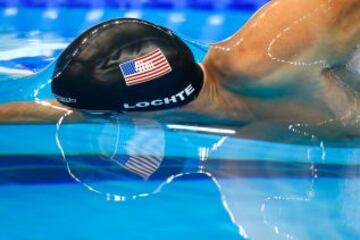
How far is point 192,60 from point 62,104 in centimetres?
40

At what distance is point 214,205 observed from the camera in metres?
1.58

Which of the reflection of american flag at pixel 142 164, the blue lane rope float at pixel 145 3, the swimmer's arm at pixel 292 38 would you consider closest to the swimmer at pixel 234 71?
the swimmer's arm at pixel 292 38

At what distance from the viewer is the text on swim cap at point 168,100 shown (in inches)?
73.6

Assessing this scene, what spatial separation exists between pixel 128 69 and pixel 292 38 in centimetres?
44

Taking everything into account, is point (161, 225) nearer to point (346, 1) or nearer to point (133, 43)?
point (133, 43)

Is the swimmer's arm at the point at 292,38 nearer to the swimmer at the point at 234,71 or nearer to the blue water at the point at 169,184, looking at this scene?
the swimmer at the point at 234,71

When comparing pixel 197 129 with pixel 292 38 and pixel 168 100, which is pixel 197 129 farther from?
pixel 292 38

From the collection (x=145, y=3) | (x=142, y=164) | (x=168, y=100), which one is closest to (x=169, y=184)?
(x=142, y=164)

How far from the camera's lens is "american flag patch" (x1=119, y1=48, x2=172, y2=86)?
1811 millimetres

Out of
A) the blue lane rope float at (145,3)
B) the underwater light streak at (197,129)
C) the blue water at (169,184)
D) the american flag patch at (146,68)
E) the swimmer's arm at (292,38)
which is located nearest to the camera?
the blue water at (169,184)

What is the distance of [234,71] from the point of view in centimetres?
183

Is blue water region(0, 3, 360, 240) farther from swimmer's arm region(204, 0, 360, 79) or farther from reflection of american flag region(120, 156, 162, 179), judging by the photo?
swimmer's arm region(204, 0, 360, 79)

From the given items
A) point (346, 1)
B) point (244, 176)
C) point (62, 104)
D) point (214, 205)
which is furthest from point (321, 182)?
point (62, 104)

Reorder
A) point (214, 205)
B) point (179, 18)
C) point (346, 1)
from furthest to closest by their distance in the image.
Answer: point (179, 18) → point (346, 1) → point (214, 205)
